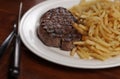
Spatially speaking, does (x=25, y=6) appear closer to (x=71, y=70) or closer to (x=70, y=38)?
(x=70, y=38)

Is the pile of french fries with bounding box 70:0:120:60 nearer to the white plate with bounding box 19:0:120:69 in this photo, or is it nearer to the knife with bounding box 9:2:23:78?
the white plate with bounding box 19:0:120:69

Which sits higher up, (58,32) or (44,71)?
(58,32)

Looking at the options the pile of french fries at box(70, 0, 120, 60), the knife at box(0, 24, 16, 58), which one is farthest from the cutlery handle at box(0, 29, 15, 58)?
the pile of french fries at box(70, 0, 120, 60)

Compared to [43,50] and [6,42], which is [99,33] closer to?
[43,50]

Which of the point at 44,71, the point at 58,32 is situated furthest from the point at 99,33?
the point at 44,71

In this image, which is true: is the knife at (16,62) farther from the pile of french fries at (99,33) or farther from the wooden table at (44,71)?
the pile of french fries at (99,33)

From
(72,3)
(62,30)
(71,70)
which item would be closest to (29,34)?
(62,30)
